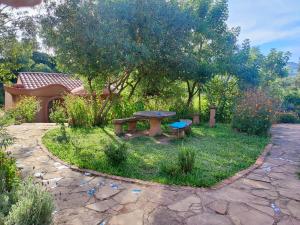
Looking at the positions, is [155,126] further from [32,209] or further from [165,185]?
[32,209]

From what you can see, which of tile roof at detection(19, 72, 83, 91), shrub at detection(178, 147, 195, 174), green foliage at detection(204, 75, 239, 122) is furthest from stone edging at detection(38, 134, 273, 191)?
tile roof at detection(19, 72, 83, 91)

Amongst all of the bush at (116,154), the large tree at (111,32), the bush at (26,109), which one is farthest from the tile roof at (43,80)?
the bush at (116,154)

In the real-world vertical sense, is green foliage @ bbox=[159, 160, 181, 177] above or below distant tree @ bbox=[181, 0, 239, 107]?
below

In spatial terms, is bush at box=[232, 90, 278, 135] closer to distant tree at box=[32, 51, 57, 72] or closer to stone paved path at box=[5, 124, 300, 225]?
stone paved path at box=[5, 124, 300, 225]

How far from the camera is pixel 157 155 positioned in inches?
231

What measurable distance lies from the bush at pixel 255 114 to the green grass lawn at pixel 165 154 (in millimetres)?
529

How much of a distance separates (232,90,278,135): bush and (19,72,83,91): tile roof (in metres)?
11.6

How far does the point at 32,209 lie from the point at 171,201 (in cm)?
186

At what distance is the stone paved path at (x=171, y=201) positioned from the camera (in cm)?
308

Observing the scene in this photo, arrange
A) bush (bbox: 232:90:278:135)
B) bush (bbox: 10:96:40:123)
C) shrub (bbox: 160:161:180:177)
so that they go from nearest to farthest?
shrub (bbox: 160:161:180:177) < bush (bbox: 232:90:278:135) < bush (bbox: 10:96:40:123)

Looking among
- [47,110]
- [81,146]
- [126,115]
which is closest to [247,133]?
[126,115]

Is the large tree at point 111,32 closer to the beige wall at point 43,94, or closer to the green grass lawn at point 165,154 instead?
the green grass lawn at point 165,154

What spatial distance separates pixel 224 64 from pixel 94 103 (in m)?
6.54

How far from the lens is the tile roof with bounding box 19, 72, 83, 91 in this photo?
54.0 feet
